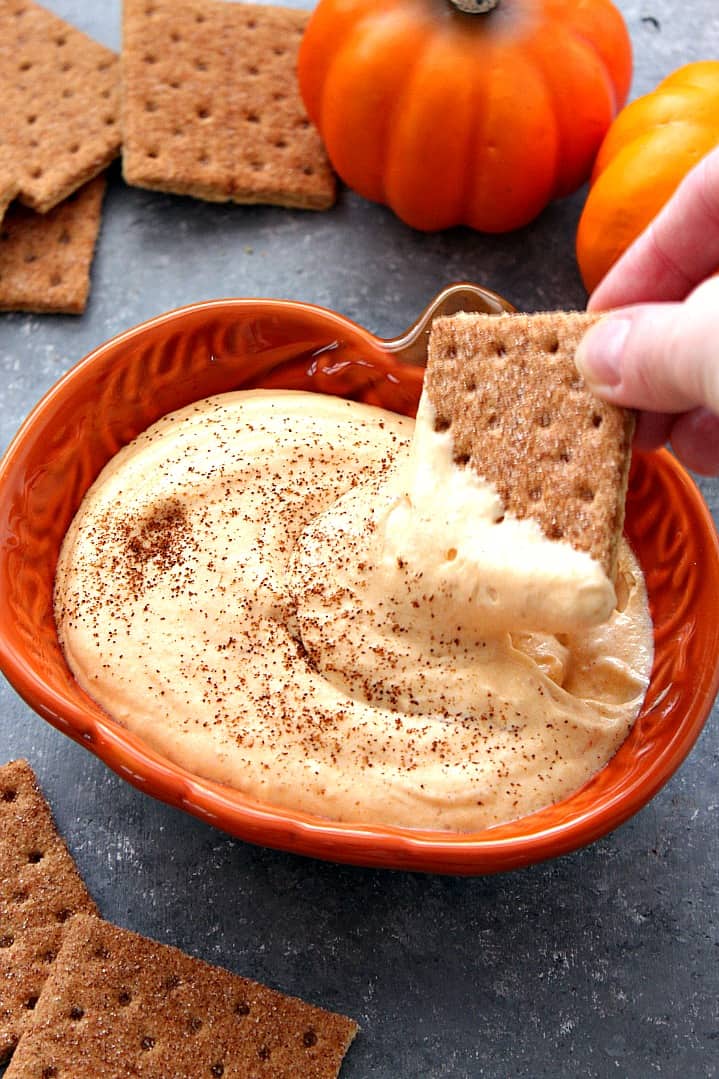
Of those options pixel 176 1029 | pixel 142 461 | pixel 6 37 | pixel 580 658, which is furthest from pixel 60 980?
pixel 6 37

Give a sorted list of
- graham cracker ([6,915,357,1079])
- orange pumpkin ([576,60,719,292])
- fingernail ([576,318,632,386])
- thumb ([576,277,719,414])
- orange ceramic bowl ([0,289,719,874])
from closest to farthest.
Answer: thumb ([576,277,719,414]) < fingernail ([576,318,632,386]) < orange ceramic bowl ([0,289,719,874]) < graham cracker ([6,915,357,1079]) < orange pumpkin ([576,60,719,292])

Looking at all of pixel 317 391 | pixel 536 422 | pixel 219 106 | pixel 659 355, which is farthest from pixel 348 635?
pixel 219 106

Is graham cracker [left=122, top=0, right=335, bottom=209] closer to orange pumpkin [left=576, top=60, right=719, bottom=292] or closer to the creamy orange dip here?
orange pumpkin [left=576, top=60, right=719, bottom=292]

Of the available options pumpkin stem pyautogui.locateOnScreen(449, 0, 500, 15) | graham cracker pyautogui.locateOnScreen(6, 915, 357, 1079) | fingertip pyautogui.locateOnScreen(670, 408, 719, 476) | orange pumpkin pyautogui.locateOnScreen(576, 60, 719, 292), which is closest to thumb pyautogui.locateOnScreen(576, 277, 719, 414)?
fingertip pyautogui.locateOnScreen(670, 408, 719, 476)

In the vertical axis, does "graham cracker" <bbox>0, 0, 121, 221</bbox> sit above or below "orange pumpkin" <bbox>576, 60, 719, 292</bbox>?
below

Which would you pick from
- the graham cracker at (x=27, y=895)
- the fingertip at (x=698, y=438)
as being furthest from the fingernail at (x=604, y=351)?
the graham cracker at (x=27, y=895)
